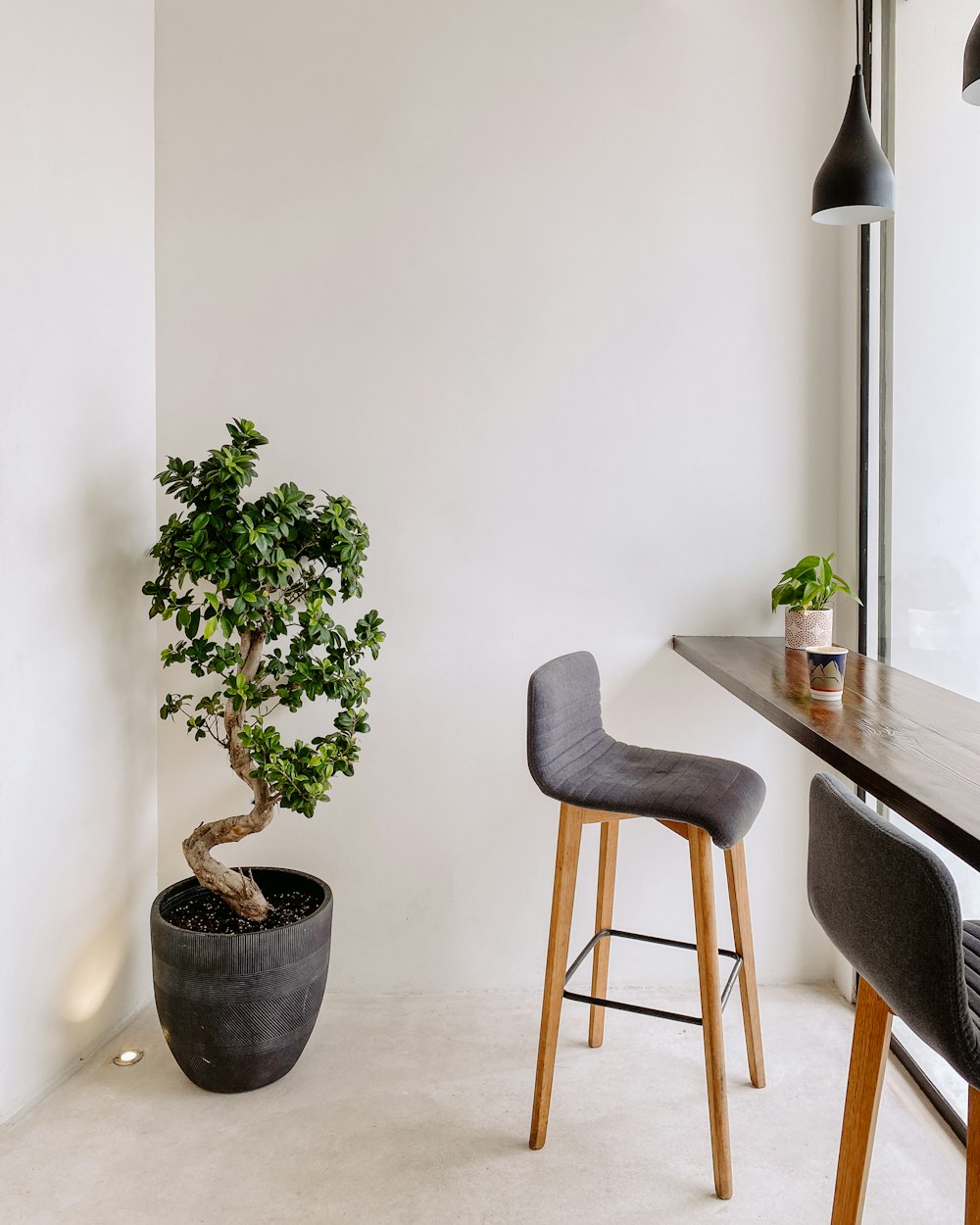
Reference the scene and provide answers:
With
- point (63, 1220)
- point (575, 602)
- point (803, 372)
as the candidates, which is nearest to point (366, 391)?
point (575, 602)

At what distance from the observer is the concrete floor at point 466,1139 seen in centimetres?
173

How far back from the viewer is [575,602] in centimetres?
251

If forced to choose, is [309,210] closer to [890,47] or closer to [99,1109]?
[890,47]

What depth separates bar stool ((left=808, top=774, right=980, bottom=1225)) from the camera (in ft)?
3.03

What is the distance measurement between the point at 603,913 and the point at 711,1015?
53cm

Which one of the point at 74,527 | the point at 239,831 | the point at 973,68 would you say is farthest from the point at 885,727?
the point at 74,527

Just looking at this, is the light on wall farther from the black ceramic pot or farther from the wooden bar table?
the wooden bar table

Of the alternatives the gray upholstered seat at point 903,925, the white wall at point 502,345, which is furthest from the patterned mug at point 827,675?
the white wall at point 502,345

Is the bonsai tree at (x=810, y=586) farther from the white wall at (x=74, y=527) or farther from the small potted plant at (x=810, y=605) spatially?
the white wall at (x=74, y=527)

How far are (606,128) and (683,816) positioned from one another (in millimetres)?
1793

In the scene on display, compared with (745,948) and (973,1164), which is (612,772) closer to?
(745,948)

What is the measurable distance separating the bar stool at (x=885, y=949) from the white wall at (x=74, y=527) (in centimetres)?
164

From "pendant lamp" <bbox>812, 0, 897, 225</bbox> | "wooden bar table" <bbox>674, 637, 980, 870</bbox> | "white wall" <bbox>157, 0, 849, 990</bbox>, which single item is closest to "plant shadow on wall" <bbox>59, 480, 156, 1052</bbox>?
"white wall" <bbox>157, 0, 849, 990</bbox>

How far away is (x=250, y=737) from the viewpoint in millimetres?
2074
